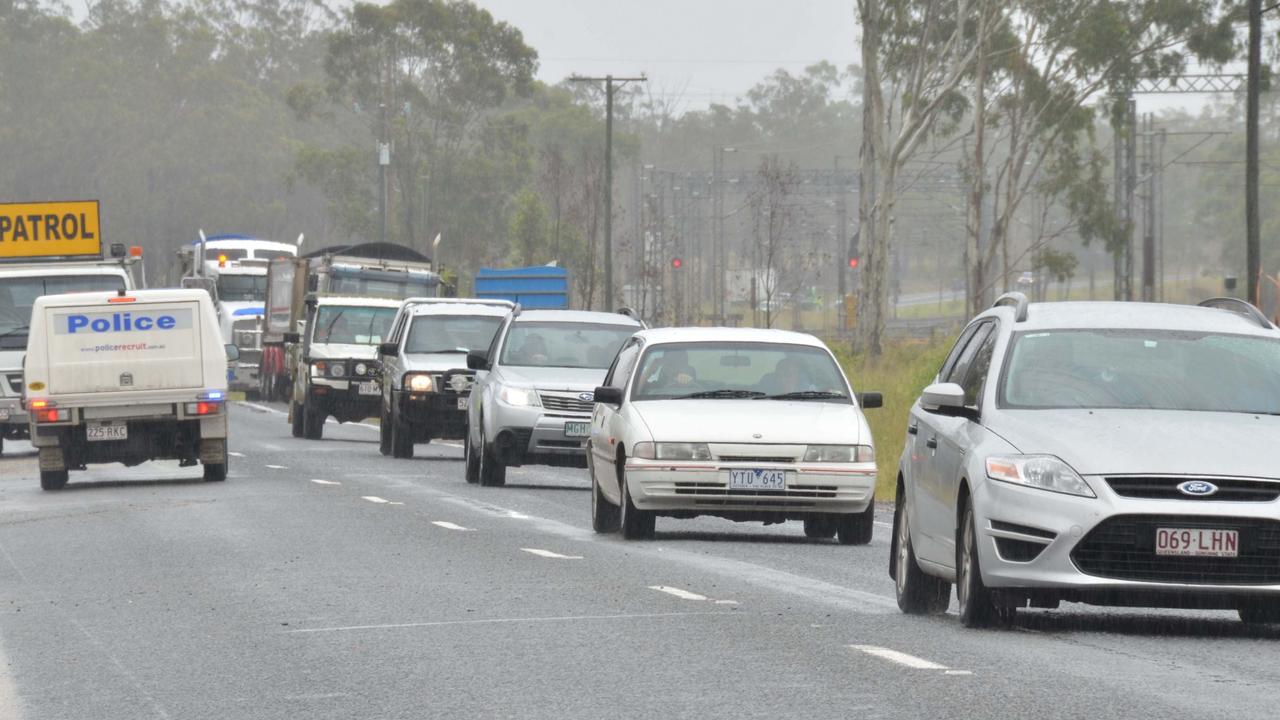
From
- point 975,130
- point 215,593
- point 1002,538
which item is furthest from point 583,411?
point 975,130

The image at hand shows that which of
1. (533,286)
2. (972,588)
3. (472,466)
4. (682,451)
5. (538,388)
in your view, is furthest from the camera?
(533,286)

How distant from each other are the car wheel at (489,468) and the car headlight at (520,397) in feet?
1.82

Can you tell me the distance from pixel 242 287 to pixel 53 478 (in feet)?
112

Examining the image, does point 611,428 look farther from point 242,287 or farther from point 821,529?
point 242,287

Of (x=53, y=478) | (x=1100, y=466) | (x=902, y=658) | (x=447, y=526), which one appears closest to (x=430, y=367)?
(x=53, y=478)

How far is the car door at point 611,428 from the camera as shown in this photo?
1620 centimetres

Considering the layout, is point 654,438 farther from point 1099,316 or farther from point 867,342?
point 867,342

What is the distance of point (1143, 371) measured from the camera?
35.5 feet

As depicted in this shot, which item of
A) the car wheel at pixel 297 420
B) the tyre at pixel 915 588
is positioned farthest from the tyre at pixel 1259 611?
the car wheel at pixel 297 420

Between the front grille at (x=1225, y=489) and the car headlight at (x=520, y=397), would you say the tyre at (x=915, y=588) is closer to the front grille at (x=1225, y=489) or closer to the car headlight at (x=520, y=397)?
the front grille at (x=1225, y=489)

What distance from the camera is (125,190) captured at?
120000mm

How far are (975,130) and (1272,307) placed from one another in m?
9.86

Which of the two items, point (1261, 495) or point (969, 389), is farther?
point (969, 389)

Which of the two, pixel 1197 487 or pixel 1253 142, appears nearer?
pixel 1197 487
